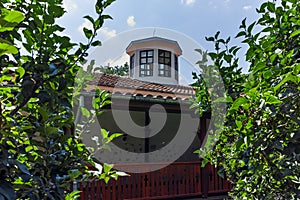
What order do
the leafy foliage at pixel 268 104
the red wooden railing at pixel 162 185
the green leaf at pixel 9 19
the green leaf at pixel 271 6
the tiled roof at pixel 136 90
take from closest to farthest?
the green leaf at pixel 9 19
the leafy foliage at pixel 268 104
the green leaf at pixel 271 6
the red wooden railing at pixel 162 185
the tiled roof at pixel 136 90

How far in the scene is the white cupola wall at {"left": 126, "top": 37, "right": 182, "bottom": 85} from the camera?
10062 millimetres

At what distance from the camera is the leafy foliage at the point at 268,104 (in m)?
1.12

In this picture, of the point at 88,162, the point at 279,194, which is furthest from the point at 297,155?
the point at 88,162

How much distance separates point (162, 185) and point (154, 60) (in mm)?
5413

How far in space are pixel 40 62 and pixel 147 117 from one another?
19.6ft

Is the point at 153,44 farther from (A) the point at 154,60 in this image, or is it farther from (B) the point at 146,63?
(B) the point at 146,63

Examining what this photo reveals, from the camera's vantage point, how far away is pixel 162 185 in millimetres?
5918

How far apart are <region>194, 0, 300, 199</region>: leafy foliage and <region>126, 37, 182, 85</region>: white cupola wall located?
324 inches

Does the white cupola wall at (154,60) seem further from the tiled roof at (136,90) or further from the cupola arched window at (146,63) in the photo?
the tiled roof at (136,90)

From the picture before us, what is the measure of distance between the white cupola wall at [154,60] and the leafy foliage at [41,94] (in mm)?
8689

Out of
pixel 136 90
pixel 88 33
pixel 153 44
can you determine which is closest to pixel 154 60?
pixel 153 44

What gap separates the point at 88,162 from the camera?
1.31 metres

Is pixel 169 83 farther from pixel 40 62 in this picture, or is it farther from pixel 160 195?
pixel 40 62

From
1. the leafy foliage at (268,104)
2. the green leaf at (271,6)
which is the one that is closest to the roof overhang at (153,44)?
the leafy foliage at (268,104)
